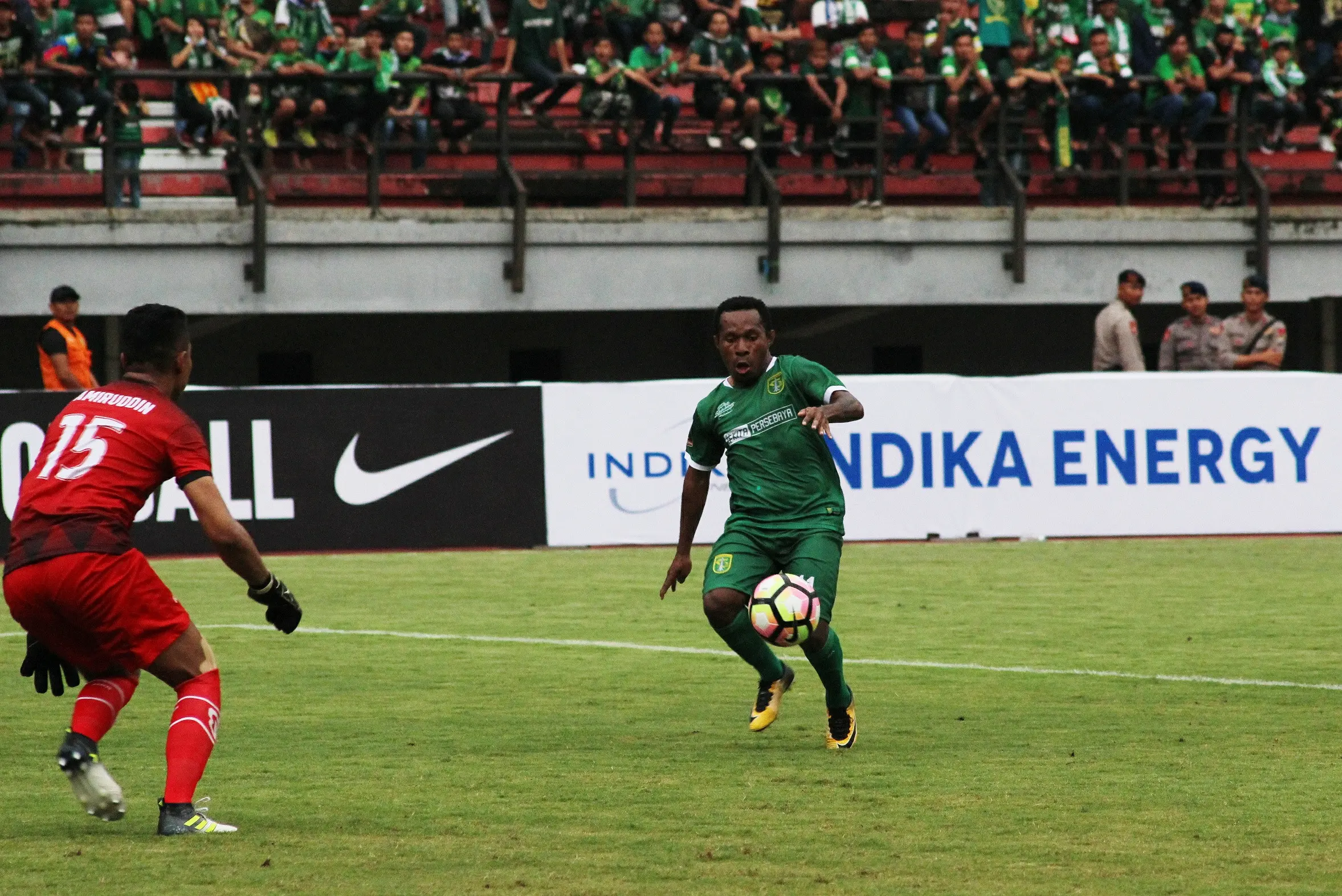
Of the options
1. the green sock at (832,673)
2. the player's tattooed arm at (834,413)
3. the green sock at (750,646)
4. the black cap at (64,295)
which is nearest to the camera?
the player's tattooed arm at (834,413)

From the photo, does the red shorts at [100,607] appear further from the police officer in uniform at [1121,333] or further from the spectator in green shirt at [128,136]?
the spectator in green shirt at [128,136]

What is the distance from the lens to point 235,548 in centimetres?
599

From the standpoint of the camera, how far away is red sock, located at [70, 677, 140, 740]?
20.2 ft

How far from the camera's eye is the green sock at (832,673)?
326 inches

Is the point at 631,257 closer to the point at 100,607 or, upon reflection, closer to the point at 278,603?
the point at 278,603

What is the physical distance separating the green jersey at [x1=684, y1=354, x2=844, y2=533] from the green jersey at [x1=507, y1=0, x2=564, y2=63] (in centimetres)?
1350

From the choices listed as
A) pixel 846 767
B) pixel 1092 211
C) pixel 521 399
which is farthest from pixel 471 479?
pixel 846 767

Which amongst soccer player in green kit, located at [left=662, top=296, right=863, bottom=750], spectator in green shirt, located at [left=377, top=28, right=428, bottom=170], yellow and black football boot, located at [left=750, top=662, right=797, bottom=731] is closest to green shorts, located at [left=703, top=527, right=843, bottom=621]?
soccer player in green kit, located at [left=662, top=296, right=863, bottom=750]

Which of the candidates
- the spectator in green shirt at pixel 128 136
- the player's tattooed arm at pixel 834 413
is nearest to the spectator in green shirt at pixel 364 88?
the spectator in green shirt at pixel 128 136

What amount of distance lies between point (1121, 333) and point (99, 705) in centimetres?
1418

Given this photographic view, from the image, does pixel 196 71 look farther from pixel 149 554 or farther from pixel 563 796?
pixel 563 796

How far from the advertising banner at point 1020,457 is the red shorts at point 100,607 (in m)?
11.3

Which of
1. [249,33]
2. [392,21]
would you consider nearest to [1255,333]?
[392,21]

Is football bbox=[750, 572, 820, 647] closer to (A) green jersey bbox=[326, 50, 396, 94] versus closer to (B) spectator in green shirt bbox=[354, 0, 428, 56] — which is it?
(A) green jersey bbox=[326, 50, 396, 94]
